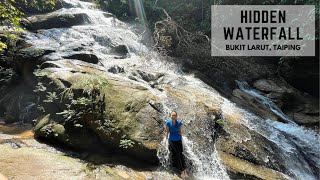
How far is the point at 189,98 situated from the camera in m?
8.59

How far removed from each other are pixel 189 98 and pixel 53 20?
9786mm

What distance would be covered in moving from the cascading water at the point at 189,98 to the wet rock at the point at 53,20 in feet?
1.85

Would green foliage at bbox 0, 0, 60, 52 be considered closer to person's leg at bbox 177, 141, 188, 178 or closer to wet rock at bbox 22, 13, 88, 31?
wet rock at bbox 22, 13, 88, 31

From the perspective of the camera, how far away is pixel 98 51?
1253 cm

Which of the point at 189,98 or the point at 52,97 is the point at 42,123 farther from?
the point at 189,98

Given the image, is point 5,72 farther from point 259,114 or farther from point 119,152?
point 259,114

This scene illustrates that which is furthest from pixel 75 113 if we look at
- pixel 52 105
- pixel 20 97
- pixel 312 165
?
pixel 312 165

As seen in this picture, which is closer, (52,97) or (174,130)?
(174,130)

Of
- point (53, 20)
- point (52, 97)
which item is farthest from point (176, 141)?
point (53, 20)

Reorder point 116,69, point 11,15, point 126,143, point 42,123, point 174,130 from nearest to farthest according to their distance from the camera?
point 11,15 → point 174,130 → point 126,143 → point 42,123 → point 116,69

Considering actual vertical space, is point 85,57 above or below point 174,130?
above

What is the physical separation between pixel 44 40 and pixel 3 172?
8.18m

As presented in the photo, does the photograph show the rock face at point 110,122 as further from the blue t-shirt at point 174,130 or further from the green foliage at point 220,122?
the green foliage at point 220,122

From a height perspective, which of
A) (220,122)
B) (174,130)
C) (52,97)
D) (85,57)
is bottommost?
(220,122)
